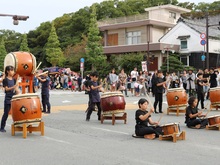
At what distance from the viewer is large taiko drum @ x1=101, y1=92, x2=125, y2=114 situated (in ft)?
35.1

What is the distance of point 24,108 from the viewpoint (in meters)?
8.27

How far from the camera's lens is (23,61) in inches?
534

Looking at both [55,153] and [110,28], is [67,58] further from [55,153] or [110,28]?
[55,153]

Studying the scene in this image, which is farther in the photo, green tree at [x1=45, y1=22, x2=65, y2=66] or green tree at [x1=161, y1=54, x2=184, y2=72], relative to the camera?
green tree at [x1=45, y1=22, x2=65, y2=66]

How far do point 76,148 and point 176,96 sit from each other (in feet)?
21.3

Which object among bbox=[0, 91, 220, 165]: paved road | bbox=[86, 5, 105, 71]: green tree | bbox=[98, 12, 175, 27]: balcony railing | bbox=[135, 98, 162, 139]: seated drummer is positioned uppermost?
bbox=[98, 12, 175, 27]: balcony railing

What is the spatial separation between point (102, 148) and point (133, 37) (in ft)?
132

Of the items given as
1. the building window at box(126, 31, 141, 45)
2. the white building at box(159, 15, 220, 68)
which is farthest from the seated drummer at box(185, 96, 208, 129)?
the building window at box(126, 31, 141, 45)

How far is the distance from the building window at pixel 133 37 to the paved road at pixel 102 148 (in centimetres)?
3671

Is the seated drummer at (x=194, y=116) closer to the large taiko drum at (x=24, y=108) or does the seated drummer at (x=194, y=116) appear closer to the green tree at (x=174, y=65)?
the large taiko drum at (x=24, y=108)

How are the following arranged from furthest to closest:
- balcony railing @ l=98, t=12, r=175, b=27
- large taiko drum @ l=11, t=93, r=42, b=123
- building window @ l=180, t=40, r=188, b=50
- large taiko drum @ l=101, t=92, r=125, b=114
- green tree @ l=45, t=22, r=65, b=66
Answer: green tree @ l=45, t=22, r=65, b=66 < balcony railing @ l=98, t=12, r=175, b=27 < building window @ l=180, t=40, r=188, b=50 < large taiko drum @ l=101, t=92, r=125, b=114 < large taiko drum @ l=11, t=93, r=42, b=123

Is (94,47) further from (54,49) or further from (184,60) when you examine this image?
(54,49)

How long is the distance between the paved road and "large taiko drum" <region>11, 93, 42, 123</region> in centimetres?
45

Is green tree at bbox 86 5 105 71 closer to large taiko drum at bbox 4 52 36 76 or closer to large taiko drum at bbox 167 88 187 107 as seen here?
large taiko drum at bbox 4 52 36 76
